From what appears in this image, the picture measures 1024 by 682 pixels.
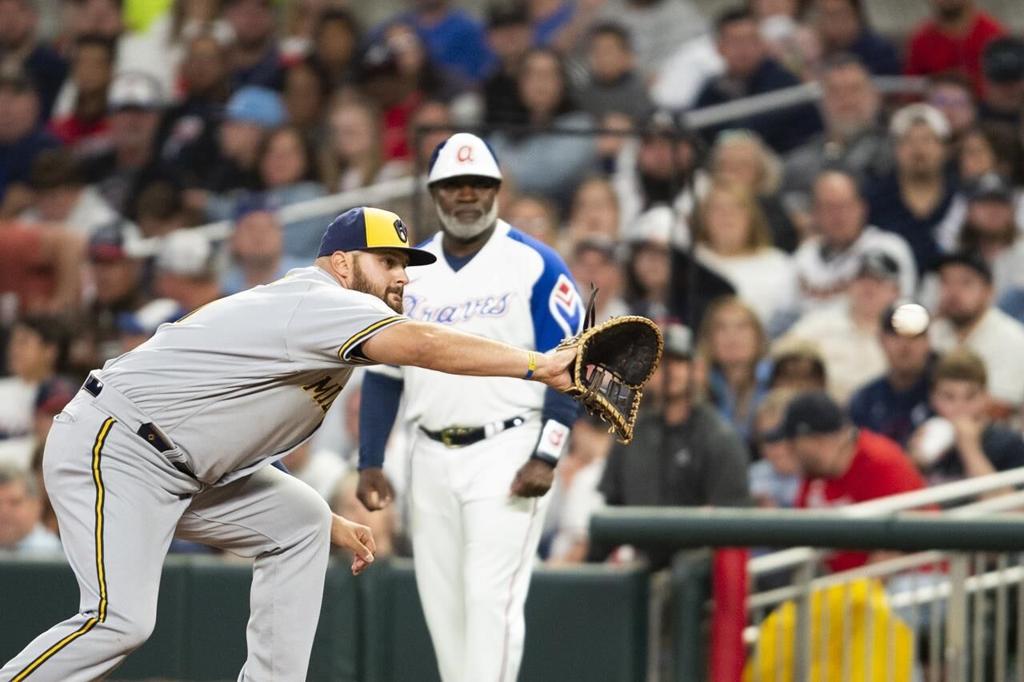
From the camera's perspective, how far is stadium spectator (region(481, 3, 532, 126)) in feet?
32.0

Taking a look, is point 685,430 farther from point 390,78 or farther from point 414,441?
point 390,78

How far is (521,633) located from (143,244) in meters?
4.87

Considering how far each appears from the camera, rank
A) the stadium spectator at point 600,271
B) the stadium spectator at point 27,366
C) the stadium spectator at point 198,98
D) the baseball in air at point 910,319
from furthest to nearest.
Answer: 1. the stadium spectator at point 198,98
2. the stadium spectator at point 27,366
3. the stadium spectator at point 600,271
4. the baseball in air at point 910,319

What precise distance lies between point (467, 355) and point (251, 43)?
7445 mm

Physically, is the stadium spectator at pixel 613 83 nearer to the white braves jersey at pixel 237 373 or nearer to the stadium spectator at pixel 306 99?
the stadium spectator at pixel 306 99

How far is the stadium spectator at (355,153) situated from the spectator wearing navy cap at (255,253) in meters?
0.61

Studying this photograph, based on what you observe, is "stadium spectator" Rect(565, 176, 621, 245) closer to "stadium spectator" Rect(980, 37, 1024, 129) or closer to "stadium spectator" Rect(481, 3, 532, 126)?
"stadium spectator" Rect(481, 3, 532, 126)

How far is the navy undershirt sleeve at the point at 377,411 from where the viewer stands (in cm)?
588

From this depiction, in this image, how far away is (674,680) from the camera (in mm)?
6145

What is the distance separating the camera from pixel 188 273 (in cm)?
919

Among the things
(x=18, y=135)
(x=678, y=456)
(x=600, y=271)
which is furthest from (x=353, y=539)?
(x=18, y=135)

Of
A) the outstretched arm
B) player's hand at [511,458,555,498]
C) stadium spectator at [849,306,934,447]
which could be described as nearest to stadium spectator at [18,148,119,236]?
stadium spectator at [849,306,934,447]

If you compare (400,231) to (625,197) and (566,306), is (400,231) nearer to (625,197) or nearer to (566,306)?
(566,306)

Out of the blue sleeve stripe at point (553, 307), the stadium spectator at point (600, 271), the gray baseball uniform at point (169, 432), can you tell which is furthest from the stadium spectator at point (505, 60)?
the gray baseball uniform at point (169, 432)
